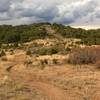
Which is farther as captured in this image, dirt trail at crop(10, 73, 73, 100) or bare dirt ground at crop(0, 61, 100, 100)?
bare dirt ground at crop(0, 61, 100, 100)

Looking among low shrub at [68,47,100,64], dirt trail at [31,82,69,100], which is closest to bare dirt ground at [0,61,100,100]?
dirt trail at [31,82,69,100]

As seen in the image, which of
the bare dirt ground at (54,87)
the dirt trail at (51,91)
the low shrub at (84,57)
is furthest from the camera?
the low shrub at (84,57)

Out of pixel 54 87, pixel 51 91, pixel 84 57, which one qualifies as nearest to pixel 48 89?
pixel 51 91

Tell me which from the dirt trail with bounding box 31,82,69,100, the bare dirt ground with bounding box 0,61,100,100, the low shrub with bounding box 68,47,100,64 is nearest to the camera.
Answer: the dirt trail with bounding box 31,82,69,100

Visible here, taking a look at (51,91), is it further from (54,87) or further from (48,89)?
(54,87)

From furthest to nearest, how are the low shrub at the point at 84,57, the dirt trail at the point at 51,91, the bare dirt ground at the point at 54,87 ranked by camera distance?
the low shrub at the point at 84,57
the bare dirt ground at the point at 54,87
the dirt trail at the point at 51,91

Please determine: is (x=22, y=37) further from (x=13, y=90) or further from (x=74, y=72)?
(x=13, y=90)

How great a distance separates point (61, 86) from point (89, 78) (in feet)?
12.4

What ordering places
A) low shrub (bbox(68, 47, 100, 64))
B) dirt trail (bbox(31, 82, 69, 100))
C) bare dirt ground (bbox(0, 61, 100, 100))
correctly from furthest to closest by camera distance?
low shrub (bbox(68, 47, 100, 64)) < bare dirt ground (bbox(0, 61, 100, 100)) < dirt trail (bbox(31, 82, 69, 100))

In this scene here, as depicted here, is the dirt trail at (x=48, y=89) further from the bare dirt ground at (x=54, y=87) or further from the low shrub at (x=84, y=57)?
the low shrub at (x=84, y=57)

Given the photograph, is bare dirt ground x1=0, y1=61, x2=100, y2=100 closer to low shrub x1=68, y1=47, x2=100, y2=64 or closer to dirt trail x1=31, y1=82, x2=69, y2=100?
dirt trail x1=31, y1=82, x2=69, y2=100

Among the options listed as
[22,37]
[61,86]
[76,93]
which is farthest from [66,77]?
[22,37]

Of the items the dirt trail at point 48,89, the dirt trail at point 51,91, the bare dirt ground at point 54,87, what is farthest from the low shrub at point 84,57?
the dirt trail at point 51,91

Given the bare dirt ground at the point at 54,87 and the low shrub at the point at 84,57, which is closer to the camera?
the bare dirt ground at the point at 54,87
